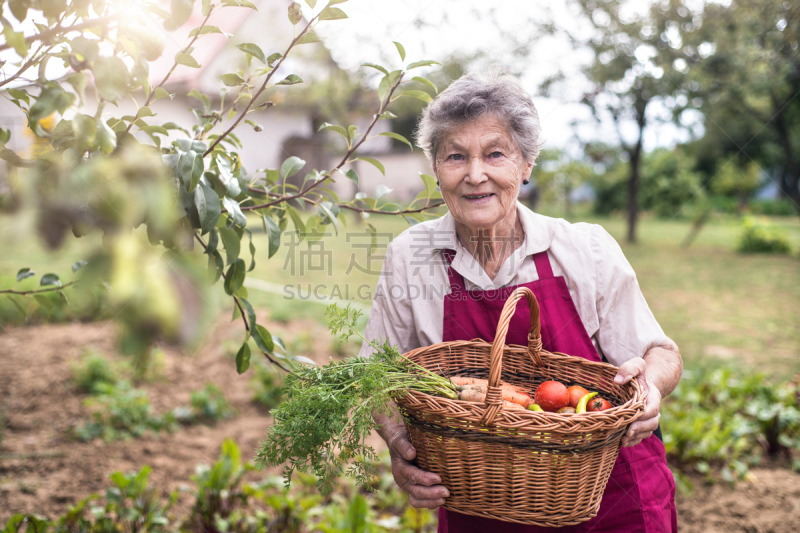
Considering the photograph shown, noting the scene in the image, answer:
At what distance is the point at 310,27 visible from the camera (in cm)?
135

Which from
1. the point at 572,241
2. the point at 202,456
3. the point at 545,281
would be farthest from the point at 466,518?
the point at 202,456

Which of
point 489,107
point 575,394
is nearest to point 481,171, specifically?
point 489,107

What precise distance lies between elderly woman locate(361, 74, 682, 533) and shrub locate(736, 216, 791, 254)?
10559 mm

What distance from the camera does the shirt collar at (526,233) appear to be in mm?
1747

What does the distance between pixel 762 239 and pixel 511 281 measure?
1083 centimetres

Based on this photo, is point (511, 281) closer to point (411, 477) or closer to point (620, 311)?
point (620, 311)

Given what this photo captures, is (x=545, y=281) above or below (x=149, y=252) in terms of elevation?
below

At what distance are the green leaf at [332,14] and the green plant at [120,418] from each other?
9.27 feet

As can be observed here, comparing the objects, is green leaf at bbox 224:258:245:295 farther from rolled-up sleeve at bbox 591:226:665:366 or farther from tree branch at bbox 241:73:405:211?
rolled-up sleeve at bbox 591:226:665:366

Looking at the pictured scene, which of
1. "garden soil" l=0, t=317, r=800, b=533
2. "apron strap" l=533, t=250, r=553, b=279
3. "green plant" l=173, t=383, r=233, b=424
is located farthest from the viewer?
"green plant" l=173, t=383, r=233, b=424

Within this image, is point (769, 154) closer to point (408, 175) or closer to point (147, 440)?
point (408, 175)

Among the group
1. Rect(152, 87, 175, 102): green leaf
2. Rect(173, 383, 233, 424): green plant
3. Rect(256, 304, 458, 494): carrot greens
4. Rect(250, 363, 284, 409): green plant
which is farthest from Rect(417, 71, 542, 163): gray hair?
Rect(173, 383, 233, 424): green plant

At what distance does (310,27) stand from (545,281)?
40.1 inches

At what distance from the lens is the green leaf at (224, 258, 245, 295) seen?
147 cm
